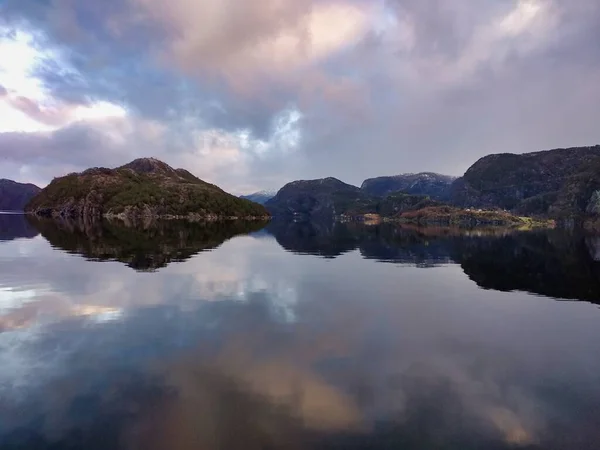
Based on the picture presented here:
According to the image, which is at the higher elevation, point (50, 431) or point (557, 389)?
point (50, 431)

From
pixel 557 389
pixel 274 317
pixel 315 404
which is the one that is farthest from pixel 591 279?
pixel 315 404

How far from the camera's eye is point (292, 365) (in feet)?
75.8

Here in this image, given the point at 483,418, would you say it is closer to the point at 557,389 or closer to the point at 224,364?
the point at 557,389

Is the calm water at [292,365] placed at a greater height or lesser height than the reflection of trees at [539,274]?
greater

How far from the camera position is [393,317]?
35.4 m

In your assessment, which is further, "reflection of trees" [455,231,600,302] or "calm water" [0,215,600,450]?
"reflection of trees" [455,231,600,302]

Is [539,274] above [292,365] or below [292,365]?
below

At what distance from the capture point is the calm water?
52.8 ft

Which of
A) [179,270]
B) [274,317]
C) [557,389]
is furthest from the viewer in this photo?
[179,270]

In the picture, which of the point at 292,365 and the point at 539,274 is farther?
the point at 539,274

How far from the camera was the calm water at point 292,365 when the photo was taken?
16094 millimetres

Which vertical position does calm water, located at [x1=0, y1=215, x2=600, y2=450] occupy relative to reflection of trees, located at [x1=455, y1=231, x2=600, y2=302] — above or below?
above

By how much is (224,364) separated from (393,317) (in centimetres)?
1801

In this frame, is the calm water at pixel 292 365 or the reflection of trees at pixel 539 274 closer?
the calm water at pixel 292 365
